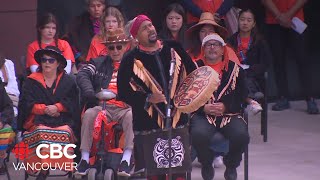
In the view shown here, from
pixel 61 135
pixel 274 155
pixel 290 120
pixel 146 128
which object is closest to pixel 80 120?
pixel 61 135

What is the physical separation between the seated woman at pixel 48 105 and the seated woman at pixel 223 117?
1.21 m

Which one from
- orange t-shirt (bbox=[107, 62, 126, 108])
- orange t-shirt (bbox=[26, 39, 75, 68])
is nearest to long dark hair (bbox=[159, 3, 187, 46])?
orange t-shirt (bbox=[26, 39, 75, 68])

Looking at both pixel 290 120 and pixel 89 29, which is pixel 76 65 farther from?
pixel 290 120

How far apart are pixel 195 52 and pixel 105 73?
1127 mm

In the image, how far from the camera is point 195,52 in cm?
1078

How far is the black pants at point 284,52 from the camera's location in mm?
13641

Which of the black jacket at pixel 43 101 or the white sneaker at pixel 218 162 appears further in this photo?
the white sneaker at pixel 218 162

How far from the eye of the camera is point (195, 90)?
28.9ft

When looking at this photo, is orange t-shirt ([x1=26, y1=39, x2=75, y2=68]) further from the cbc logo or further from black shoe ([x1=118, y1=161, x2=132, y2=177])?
black shoe ([x1=118, y1=161, x2=132, y2=177])

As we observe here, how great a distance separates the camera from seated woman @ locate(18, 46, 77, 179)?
989cm

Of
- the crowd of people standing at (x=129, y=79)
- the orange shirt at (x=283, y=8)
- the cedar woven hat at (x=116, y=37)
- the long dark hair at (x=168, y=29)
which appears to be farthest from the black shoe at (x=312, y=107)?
the cedar woven hat at (x=116, y=37)

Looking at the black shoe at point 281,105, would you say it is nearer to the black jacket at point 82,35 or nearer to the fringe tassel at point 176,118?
the black jacket at point 82,35

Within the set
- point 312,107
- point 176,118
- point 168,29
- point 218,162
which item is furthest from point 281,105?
point 176,118

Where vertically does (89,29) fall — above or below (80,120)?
above
